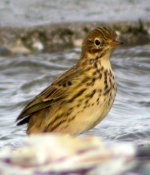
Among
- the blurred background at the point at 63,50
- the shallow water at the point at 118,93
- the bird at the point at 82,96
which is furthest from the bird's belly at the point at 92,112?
the blurred background at the point at 63,50

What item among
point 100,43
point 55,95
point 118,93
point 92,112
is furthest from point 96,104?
point 118,93

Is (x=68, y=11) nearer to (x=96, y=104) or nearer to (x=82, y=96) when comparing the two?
(x=82, y=96)

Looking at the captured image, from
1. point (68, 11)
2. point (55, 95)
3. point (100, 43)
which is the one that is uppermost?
point (68, 11)

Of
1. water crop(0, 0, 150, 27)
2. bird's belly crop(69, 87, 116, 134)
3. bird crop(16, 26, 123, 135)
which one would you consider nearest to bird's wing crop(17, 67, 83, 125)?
bird crop(16, 26, 123, 135)

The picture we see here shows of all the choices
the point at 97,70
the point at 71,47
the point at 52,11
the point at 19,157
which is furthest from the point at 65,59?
the point at 19,157

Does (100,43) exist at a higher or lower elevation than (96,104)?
higher

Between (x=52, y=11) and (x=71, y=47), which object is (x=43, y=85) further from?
(x=52, y=11)
